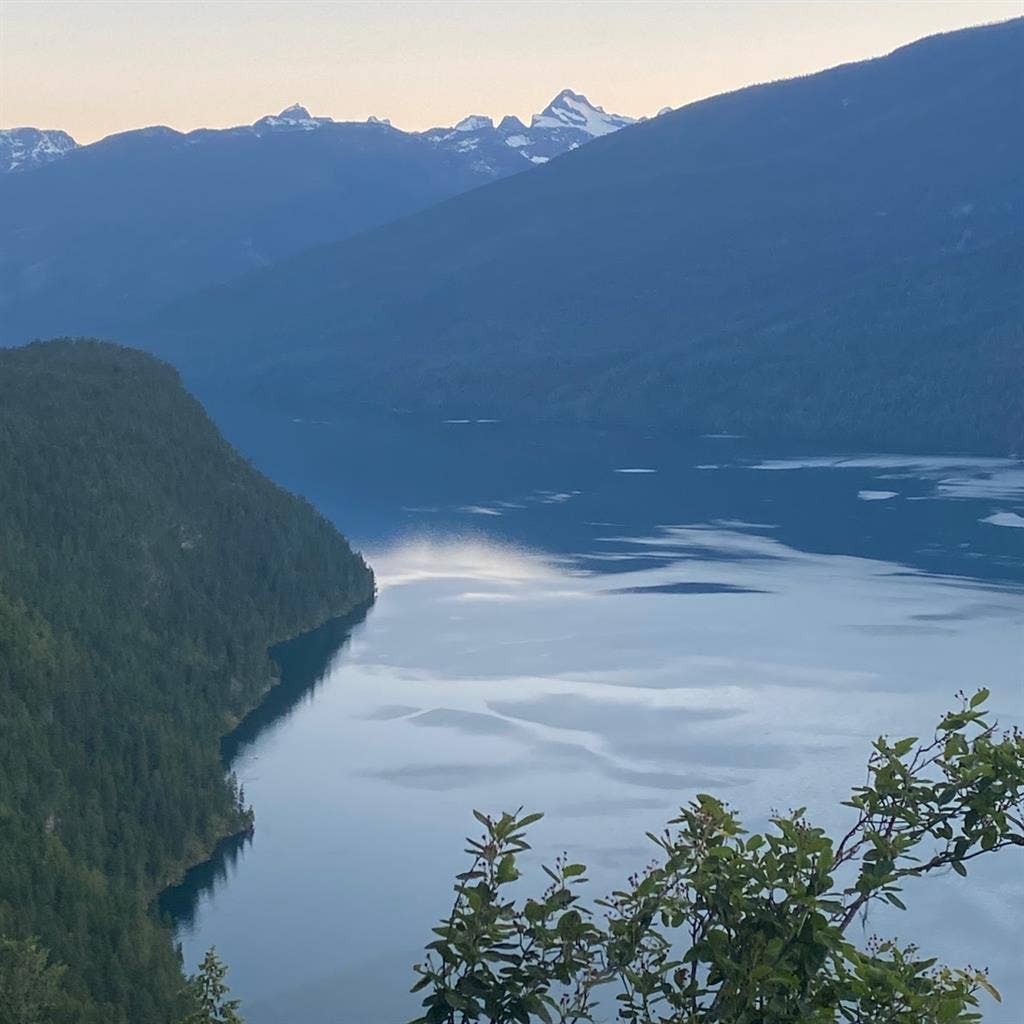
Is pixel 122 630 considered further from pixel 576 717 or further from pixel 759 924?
pixel 759 924

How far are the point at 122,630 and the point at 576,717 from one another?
32.2 metres

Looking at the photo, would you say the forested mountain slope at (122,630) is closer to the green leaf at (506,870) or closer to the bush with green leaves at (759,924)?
the bush with green leaves at (759,924)

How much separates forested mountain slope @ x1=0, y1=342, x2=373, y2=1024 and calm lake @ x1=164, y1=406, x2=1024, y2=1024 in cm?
409

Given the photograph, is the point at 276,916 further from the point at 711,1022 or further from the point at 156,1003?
the point at 711,1022

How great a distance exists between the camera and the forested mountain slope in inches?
2613

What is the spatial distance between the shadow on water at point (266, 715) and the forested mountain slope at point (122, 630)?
3.50 feet

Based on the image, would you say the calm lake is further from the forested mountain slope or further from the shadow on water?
the forested mountain slope

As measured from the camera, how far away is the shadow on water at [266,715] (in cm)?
7734

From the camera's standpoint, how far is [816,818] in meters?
84.2

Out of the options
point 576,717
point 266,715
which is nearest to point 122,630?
point 266,715

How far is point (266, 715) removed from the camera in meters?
111

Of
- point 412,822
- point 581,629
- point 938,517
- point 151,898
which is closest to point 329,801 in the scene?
point 412,822

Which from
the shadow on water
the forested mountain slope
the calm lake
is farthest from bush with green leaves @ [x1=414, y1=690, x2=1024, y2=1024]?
the shadow on water

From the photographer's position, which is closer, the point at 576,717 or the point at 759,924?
the point at 759,924
